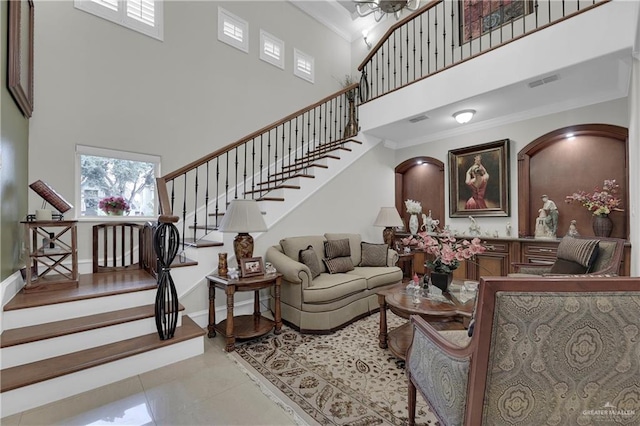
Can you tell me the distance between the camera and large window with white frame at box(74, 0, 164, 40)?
3595mm

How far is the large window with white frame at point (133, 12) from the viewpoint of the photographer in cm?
360

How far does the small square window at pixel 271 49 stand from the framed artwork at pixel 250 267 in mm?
4082

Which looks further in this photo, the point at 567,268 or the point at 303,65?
the point at 303,65

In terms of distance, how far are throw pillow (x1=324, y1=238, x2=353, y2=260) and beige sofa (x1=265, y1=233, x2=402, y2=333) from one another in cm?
1

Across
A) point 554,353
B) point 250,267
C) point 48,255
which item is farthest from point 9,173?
point 554,353

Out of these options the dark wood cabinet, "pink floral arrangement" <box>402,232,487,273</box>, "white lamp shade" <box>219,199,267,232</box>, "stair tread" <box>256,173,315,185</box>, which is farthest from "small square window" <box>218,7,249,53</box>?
the dark wood cabinet

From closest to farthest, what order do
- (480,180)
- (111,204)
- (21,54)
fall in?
(21,54), (111,204), (480,180)

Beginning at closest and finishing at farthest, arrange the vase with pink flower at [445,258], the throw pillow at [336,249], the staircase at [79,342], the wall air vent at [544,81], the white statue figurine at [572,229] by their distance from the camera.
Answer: the staircase at [79,342], the vase with pink flower at [445,258], the wall air vent at [544,81], the white statue figurine at [572,229], the throw pillow at [336,249]

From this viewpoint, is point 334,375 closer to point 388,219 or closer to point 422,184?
point 388,219

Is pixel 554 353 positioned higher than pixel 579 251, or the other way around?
pixel 579 251

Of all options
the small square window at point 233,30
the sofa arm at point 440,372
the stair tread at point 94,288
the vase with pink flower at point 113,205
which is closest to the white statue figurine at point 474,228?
the sofa arm at point 440,372

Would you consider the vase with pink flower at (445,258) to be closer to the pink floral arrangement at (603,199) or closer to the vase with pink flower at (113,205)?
the pink floral arrangement at (603,199)

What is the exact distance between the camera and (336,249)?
411 centimetres

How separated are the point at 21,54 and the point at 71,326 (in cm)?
254
